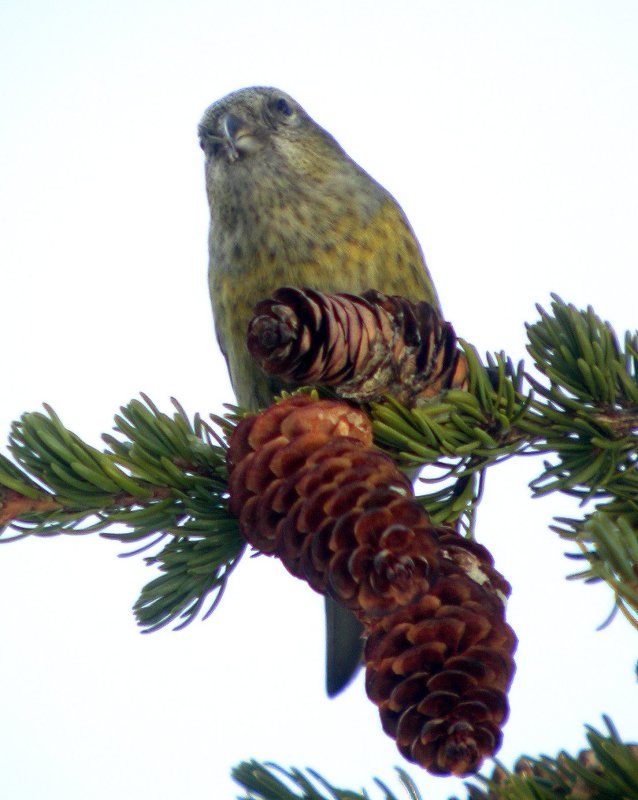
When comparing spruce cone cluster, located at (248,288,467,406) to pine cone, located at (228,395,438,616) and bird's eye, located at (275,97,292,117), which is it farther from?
bird's eye, located at (275,97,292,117)

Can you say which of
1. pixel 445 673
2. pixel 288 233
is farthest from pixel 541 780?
pixel 288 233

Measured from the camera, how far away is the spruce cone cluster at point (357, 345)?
116 cm

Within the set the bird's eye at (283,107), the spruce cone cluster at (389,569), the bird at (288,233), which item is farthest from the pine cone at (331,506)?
the bird's eye at (283,107)

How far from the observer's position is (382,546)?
986 mm

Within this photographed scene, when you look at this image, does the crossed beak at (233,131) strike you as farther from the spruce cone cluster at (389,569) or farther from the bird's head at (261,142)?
the spruce cone cluster at (389,569)

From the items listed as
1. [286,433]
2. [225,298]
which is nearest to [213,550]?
[286,433]

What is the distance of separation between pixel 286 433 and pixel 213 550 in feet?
0.86

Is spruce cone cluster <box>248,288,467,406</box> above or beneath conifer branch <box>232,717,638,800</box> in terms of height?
above

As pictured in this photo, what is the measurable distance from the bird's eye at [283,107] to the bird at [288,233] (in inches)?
1.5

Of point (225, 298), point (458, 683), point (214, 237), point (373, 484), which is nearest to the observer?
point (458, 683)

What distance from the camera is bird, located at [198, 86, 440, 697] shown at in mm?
2498

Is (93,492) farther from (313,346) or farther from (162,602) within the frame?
(313,346)

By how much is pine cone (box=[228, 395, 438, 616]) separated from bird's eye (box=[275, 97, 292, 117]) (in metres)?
2.11

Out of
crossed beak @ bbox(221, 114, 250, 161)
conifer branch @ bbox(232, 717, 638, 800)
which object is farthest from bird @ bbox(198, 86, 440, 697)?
conifer branch @ bbox(232, 717, 638, 800)
